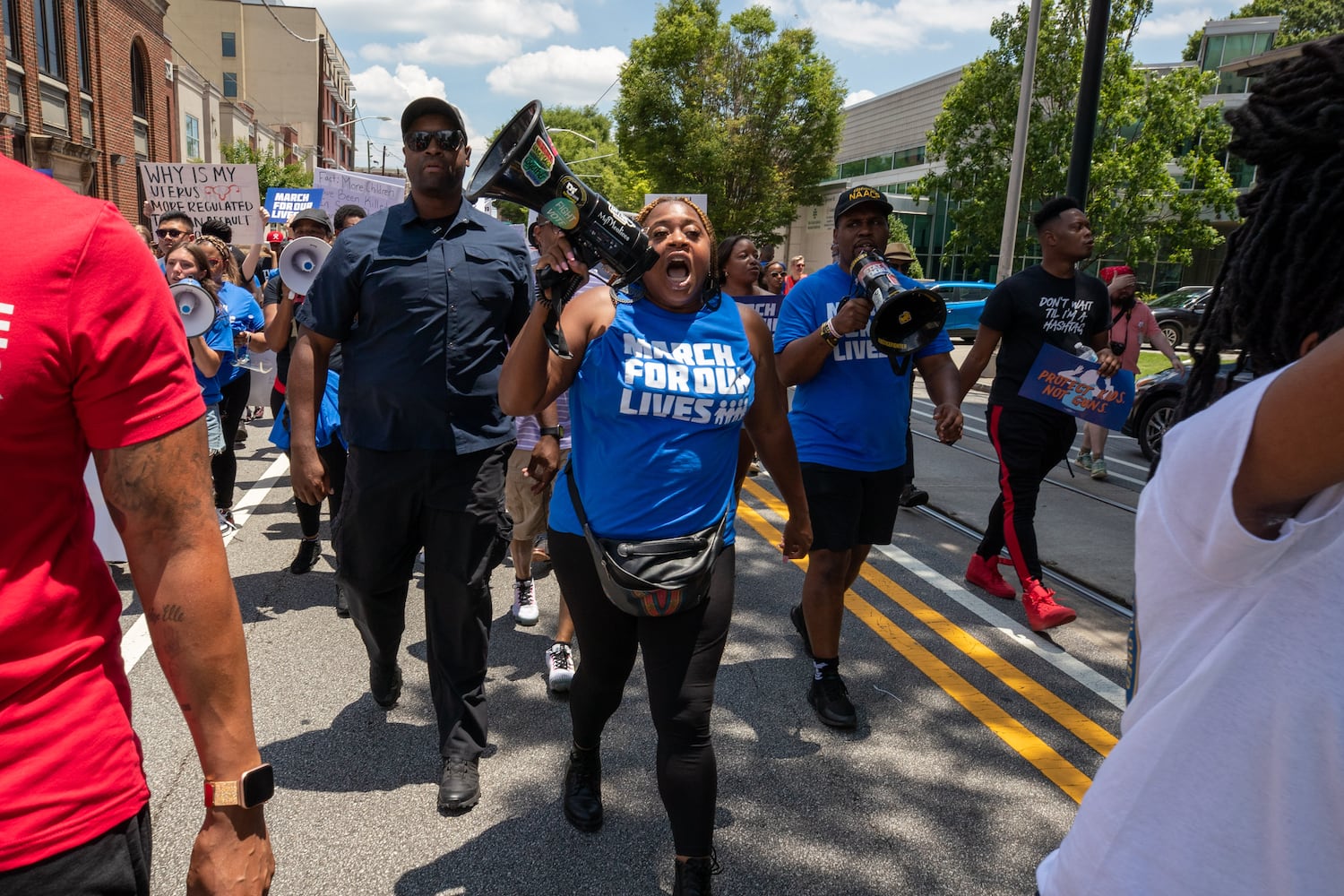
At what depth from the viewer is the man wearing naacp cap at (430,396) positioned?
10.8 feet

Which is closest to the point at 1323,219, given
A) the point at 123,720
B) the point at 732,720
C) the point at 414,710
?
the point at 123,720

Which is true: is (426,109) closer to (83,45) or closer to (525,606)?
(525,606)

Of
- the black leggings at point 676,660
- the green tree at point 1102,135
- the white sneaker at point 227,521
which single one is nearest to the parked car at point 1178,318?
the green tree at point 1102,135

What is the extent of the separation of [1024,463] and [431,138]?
335 cm

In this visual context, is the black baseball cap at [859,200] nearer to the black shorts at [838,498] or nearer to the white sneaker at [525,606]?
the black shorts at [838,498]

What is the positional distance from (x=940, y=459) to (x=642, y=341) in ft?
23.8

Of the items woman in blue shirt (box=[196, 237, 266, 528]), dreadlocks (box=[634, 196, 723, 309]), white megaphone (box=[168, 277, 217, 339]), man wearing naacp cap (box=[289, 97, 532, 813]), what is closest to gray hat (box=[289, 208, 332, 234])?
woman in blue shirt (box=[196, 237, 266, 528])

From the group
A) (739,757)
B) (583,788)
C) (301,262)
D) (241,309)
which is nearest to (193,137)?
(241,309)

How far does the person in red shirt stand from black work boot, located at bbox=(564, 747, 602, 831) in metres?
1.70

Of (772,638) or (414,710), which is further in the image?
(772,638)

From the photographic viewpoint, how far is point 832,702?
3.83 m

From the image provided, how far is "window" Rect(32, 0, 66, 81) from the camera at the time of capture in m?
21.5

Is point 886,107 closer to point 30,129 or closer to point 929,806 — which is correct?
point 30,129

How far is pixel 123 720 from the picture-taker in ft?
4.48
